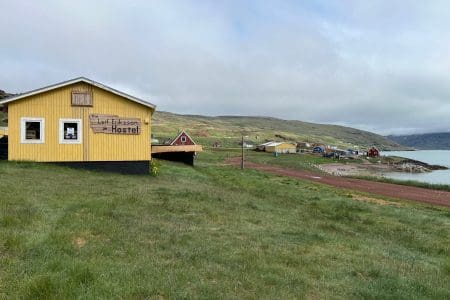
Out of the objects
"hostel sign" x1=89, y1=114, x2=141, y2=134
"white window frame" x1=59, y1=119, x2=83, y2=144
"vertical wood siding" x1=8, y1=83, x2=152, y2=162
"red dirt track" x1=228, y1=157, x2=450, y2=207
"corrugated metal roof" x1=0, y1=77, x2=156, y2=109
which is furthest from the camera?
"red dirt track" x1=228, y1=157, x2=450, y2=207

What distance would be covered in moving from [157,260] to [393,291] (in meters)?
4.16

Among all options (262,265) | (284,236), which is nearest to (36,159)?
(284,236)

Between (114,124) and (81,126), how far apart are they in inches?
74.1

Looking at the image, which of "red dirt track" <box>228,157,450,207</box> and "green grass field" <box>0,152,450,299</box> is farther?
"red dirt track" <box>228,157,450,207</box>

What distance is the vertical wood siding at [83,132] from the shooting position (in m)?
24.1

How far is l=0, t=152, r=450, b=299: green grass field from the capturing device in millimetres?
6691

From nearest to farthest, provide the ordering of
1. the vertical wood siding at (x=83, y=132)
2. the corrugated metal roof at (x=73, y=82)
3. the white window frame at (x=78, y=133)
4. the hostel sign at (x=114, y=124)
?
the corrugated metal roof at (x=73, y=82)
the vertical wood siding at (x=83, y=132)
the white window frame at (x=78, y=133)
the hostel sign at (x=114, y=124)

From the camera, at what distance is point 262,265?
8148 mm

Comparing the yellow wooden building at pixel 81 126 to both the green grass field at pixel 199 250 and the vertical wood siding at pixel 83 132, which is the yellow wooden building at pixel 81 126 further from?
the green grass field at pixel 199 250

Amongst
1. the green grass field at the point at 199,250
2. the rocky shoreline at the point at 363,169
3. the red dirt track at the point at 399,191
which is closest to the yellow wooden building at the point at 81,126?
the green grass field at the point at 199,250

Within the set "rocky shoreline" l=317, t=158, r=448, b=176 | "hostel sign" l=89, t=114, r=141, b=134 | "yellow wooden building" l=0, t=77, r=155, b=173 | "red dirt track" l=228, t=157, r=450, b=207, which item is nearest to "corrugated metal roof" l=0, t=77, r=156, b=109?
"yellow wooden building" l=0, t=77, r=155, b=173

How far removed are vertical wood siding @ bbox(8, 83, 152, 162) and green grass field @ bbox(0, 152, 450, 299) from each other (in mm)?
8517

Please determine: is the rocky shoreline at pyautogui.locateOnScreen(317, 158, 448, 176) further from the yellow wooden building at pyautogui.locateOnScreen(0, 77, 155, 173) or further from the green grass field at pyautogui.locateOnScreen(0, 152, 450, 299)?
the green grass field at pyautogui.locateOnScreen(0, 152, 450, 299)

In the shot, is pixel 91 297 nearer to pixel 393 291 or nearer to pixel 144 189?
pixel 393 291
